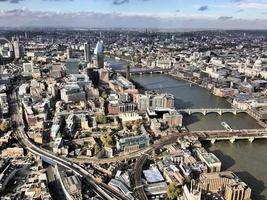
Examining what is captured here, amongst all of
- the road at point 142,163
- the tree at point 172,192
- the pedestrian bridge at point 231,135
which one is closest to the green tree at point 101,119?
the road at point 142,163

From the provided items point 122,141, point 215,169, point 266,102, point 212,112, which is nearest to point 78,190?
point 122,141

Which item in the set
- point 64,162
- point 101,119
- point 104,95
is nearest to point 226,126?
point 101,119

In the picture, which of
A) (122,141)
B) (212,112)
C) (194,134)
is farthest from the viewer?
(212,112)

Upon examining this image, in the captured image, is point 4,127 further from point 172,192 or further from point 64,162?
point 172,192

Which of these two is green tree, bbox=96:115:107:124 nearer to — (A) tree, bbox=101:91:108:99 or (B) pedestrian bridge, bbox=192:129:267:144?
(A) tree, bbox=101:91:108:99

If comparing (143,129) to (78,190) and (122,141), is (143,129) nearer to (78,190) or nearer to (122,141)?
(122,141)
